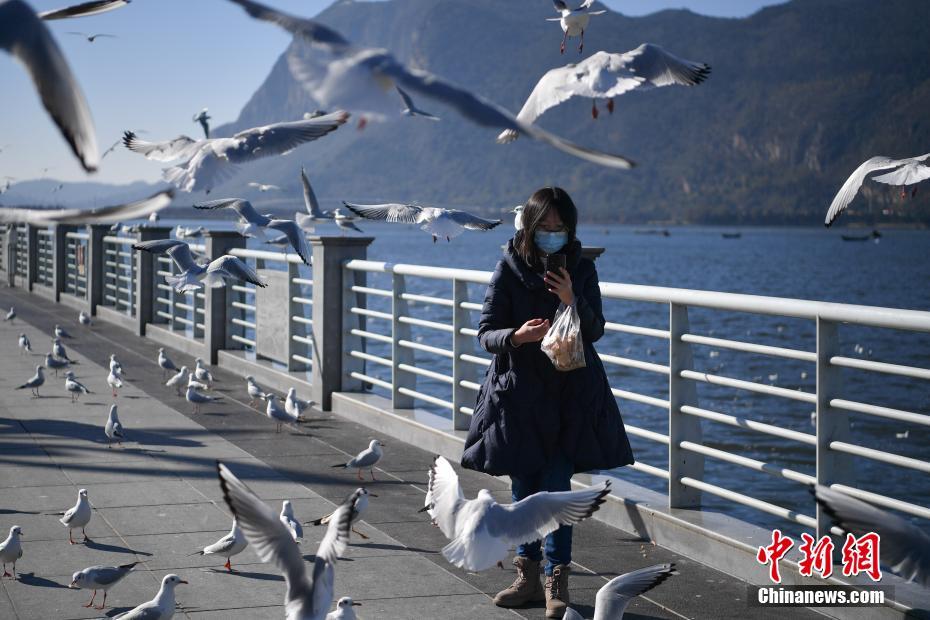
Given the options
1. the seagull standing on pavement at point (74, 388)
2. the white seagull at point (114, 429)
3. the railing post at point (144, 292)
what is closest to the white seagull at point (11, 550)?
the white seagull at point (114, 429)

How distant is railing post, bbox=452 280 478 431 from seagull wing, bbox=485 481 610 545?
14.7 ft

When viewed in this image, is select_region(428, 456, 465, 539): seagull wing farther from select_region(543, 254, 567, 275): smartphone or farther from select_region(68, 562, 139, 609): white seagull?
select_region(68, 562, 139, 609): white seagull

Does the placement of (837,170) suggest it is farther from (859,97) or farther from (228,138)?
(228,138)

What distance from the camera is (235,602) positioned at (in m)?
5.19

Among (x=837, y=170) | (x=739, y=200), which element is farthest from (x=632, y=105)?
(x=837, y=170)

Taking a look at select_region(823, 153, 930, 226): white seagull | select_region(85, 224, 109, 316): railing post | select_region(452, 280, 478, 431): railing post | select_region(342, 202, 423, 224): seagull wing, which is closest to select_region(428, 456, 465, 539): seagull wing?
select_region(823, 153, 930, 226): white seagull

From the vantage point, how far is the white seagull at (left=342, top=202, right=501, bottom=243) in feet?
27.2

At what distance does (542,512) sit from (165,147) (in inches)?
93.8

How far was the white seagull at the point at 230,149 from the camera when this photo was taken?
3.60 metres

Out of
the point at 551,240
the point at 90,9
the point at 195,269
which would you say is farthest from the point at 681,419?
the point at 195,269

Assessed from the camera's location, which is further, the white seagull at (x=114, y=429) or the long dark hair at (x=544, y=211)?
the white seagull at (x=114, y=429)

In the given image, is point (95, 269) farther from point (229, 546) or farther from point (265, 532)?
point (265, 532)

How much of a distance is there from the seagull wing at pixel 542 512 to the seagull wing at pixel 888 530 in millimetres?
908

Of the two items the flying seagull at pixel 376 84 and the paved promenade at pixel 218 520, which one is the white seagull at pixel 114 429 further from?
the flying seagull at pixel 376 84
